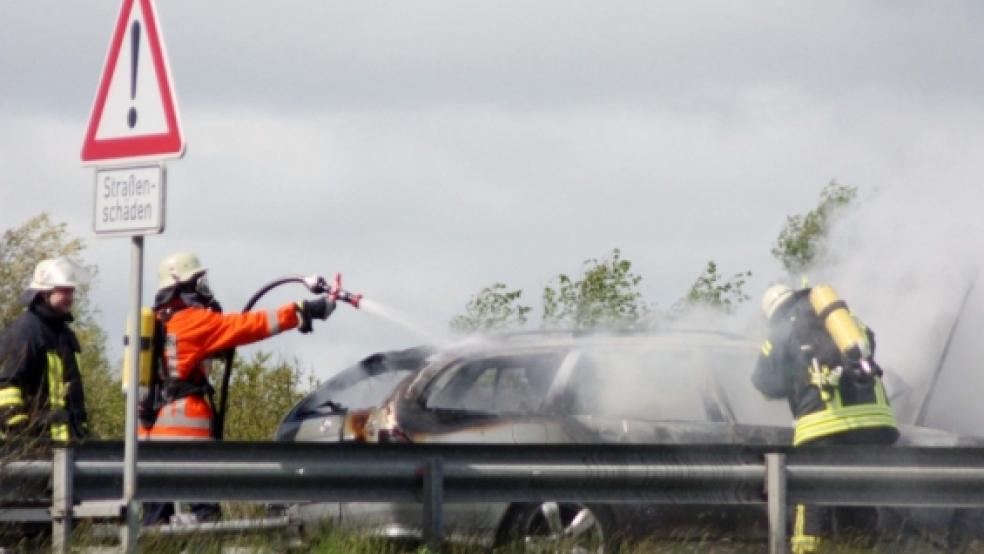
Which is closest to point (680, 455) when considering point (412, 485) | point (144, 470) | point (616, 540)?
point (616, 540)

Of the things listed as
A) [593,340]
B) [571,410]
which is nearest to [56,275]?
[571,410]

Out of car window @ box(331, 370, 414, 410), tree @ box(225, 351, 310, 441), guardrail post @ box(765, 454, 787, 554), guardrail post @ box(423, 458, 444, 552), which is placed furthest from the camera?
tree @ box(225, 351, 310, 441)

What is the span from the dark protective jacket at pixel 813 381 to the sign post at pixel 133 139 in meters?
3.94

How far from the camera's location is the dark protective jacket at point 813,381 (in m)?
10.0

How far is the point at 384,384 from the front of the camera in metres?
10.3

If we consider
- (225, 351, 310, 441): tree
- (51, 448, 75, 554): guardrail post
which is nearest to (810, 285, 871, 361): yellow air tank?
(51, 448, 75, 554): guardrail post

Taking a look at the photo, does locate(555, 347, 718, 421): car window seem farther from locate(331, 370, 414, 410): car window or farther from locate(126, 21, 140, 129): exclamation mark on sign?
locate(126, 21, 140, 129): exclamation mark on sign

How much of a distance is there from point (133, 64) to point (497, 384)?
348cm

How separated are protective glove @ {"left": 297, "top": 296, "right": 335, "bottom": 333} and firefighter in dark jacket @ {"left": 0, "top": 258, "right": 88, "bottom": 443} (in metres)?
1.31

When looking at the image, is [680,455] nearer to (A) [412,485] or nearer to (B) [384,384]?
(A) [412,485]

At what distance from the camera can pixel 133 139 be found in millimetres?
7391

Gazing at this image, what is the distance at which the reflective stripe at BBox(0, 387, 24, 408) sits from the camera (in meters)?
9.21

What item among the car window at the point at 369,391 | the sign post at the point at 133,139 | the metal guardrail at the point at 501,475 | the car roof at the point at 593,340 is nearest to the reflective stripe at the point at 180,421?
the car window at the point at 369,391

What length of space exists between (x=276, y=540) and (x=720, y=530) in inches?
103
